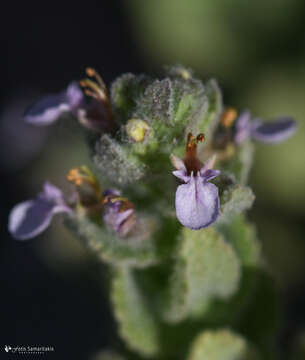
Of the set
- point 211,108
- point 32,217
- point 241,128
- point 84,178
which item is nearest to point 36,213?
point 32,217

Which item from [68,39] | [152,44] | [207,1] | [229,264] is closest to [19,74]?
[68,39]

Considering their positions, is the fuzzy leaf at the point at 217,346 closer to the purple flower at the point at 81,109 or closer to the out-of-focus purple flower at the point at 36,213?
the out-of-focus purple flower at the point at 36,213

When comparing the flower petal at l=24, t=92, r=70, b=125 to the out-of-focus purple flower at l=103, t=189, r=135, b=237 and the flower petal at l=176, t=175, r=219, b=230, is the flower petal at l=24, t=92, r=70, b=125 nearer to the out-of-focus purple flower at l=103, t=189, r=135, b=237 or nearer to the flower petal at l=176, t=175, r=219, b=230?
the out-of-focus purple flower at l=103, t=189, r=135, b=237

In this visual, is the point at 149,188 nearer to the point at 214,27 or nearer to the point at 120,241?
the point at 120,241

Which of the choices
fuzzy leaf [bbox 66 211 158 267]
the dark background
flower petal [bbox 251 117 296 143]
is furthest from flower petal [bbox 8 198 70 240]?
the dark background

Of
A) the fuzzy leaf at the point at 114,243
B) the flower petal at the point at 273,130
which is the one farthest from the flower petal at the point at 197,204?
the flower petal at the point at 273,130

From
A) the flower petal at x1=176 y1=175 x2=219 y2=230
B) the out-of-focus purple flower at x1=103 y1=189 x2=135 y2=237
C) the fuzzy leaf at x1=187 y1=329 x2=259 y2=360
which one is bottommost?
the fuzzy leaf at x1=187 y1=329 x2=259 y2=360

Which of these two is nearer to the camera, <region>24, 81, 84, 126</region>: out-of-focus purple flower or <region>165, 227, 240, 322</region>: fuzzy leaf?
<region>165, 227, 240, 322</region>: fuzzy leaf
